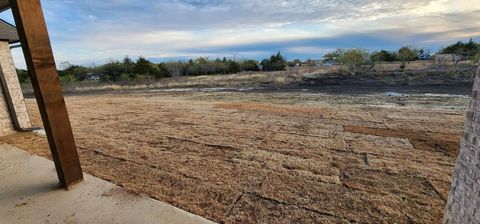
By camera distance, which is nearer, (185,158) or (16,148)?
(185,158)

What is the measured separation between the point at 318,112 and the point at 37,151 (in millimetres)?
7933

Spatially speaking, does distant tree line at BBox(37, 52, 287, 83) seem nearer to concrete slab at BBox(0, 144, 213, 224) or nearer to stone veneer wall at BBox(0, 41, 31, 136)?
stone veneer wall at BBox(0, 41, 31, 136)

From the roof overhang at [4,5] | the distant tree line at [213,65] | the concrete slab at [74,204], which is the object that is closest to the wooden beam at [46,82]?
the concrete slab at [74,204]

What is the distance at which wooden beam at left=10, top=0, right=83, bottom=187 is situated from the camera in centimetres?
299

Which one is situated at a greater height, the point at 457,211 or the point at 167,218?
the point at 457,211

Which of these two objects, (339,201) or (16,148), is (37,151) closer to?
(16,148)

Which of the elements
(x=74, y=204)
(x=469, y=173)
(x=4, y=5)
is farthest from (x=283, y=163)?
(x=4, y=5)

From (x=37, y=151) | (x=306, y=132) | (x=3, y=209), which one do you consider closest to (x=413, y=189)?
(x=306, y=132)

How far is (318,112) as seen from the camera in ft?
30.7

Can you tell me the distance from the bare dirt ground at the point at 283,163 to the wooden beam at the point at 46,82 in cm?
62

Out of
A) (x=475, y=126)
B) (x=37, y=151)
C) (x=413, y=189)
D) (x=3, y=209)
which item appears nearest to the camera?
(x=475, y=126)

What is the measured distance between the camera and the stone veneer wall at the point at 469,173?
1891mm

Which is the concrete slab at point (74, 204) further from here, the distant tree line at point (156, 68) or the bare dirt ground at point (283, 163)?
the distant tree line at point (156, 68)

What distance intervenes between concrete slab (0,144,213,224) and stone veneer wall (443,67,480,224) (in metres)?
2.29
